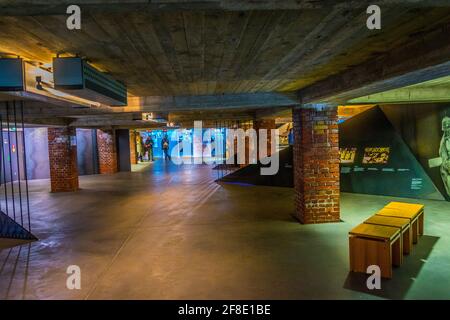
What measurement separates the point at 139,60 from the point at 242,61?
121 centimetres

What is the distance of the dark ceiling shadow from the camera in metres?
3.75

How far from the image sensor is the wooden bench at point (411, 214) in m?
5.15

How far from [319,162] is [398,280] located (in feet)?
9.56

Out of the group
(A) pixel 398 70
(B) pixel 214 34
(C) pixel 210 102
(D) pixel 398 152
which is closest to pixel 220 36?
(B) pixel 214 34

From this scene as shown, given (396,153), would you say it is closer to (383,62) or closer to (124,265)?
(383,62)

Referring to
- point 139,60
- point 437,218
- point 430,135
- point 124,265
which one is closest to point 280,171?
point 430,135

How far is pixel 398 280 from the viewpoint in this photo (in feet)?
13.3

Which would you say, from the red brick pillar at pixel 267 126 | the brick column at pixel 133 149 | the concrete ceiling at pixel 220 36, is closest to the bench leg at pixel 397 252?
the concrete ceiling at pixel 220 36

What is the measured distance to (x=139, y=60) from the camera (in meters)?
3.84

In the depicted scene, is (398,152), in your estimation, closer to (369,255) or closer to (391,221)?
(391,221)

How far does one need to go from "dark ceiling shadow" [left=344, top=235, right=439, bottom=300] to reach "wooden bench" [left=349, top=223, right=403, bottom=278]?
0.39ft

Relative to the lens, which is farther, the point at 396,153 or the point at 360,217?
the point at 396,153

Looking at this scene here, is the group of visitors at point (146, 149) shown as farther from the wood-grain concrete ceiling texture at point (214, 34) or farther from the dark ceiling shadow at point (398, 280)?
the dark ceiling shadow at point (398, 280)
